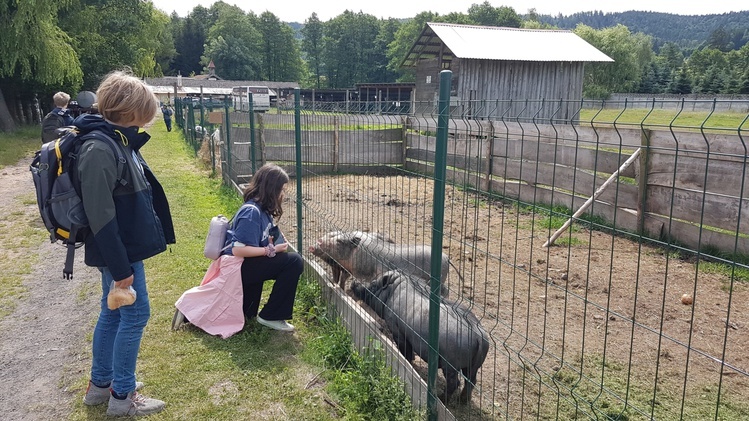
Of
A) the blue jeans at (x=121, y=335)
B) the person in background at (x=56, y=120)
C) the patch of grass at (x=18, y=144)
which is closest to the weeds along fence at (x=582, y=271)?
the blue jeans at (x=121, y=335)

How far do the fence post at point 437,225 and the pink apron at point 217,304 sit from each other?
188 centimetres

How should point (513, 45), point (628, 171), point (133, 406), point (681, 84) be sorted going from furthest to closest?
point (681, 84), point (513, 45), point (628, 171), point (133, 406)

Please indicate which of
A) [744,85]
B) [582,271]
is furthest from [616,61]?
[582,271]

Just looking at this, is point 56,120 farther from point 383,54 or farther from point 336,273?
point 383,54

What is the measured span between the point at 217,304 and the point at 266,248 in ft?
2.19

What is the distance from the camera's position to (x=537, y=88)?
20.5 meters

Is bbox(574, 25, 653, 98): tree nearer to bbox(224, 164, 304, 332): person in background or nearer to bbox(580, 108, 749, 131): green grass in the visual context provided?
bbox(580, 108, 749, 131): green grass

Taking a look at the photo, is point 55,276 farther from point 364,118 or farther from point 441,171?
point 441,171

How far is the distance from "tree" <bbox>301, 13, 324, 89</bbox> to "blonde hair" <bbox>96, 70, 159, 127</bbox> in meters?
113

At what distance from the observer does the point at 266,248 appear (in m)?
4.36

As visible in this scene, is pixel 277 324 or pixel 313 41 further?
pixel 313 41

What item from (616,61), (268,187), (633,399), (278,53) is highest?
(278,53)

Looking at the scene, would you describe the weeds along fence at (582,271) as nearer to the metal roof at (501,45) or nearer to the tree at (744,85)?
the metal roof at (501,45)

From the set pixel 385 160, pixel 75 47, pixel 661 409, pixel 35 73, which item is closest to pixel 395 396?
pixel 661 409
